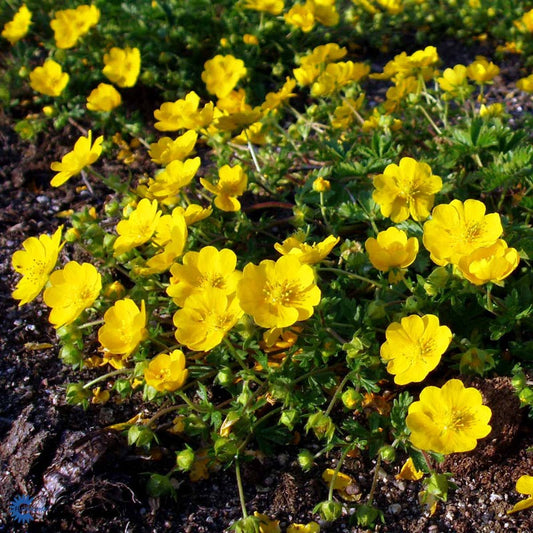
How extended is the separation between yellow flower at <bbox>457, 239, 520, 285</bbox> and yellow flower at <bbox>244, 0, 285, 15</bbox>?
2708 millimetres

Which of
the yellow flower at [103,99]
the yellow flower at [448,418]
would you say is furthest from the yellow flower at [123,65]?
the yellow flower at [448,418]

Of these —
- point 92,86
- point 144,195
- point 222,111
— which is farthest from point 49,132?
point 144,195

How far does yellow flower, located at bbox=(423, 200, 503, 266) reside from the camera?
2.17 meters

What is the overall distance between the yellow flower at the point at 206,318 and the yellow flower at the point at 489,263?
2.35 ft

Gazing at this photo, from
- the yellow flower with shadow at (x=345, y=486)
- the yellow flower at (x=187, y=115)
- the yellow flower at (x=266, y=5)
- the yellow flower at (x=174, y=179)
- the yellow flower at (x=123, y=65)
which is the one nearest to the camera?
the yellow flower with shadow at (x=345, y=486)

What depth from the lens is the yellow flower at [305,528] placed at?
2.15 m

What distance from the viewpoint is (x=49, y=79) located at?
4.14 metres

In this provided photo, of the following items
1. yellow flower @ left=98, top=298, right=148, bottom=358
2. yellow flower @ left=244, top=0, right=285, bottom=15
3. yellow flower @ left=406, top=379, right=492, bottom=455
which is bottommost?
yellow flower @ left=406, top=379, right=492, bottom=455

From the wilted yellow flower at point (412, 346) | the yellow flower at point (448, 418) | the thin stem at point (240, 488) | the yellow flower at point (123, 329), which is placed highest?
the yellow flower at point (123, 329)

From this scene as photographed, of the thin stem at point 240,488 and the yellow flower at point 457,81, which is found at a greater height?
the yellow flower at point 457,81

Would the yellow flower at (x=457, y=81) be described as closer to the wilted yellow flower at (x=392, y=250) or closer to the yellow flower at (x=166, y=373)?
the wilted yellow flower at (x=392, y=250)

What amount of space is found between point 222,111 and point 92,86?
50.8 inches

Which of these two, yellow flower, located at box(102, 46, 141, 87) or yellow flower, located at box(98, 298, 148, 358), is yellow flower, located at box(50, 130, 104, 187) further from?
yellow flower, located at box(102, 46, 141, 87)

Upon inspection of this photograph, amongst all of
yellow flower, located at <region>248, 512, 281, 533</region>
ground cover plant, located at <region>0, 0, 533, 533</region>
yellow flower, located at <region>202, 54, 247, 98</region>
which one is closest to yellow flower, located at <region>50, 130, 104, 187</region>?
ground cover plant, located at <region>0, 0, 533, 533</region>
